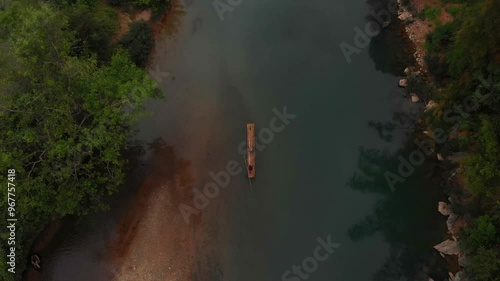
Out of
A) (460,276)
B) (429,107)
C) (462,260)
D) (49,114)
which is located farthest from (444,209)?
(49,114)

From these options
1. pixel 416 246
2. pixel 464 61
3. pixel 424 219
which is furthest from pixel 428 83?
pixel 416 246

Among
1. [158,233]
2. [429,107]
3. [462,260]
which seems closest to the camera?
[462,260]

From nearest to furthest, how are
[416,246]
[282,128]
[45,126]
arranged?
[45,126] < [416,246] < [282,128]

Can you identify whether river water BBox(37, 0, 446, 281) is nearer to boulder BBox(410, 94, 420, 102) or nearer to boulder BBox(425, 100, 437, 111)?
boulder BBox(410, 94, 420, 102)

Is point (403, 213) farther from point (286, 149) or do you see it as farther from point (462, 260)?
point (286, 149)

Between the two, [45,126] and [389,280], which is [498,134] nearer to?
[389,280]

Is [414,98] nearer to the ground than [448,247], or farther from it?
farther from it
